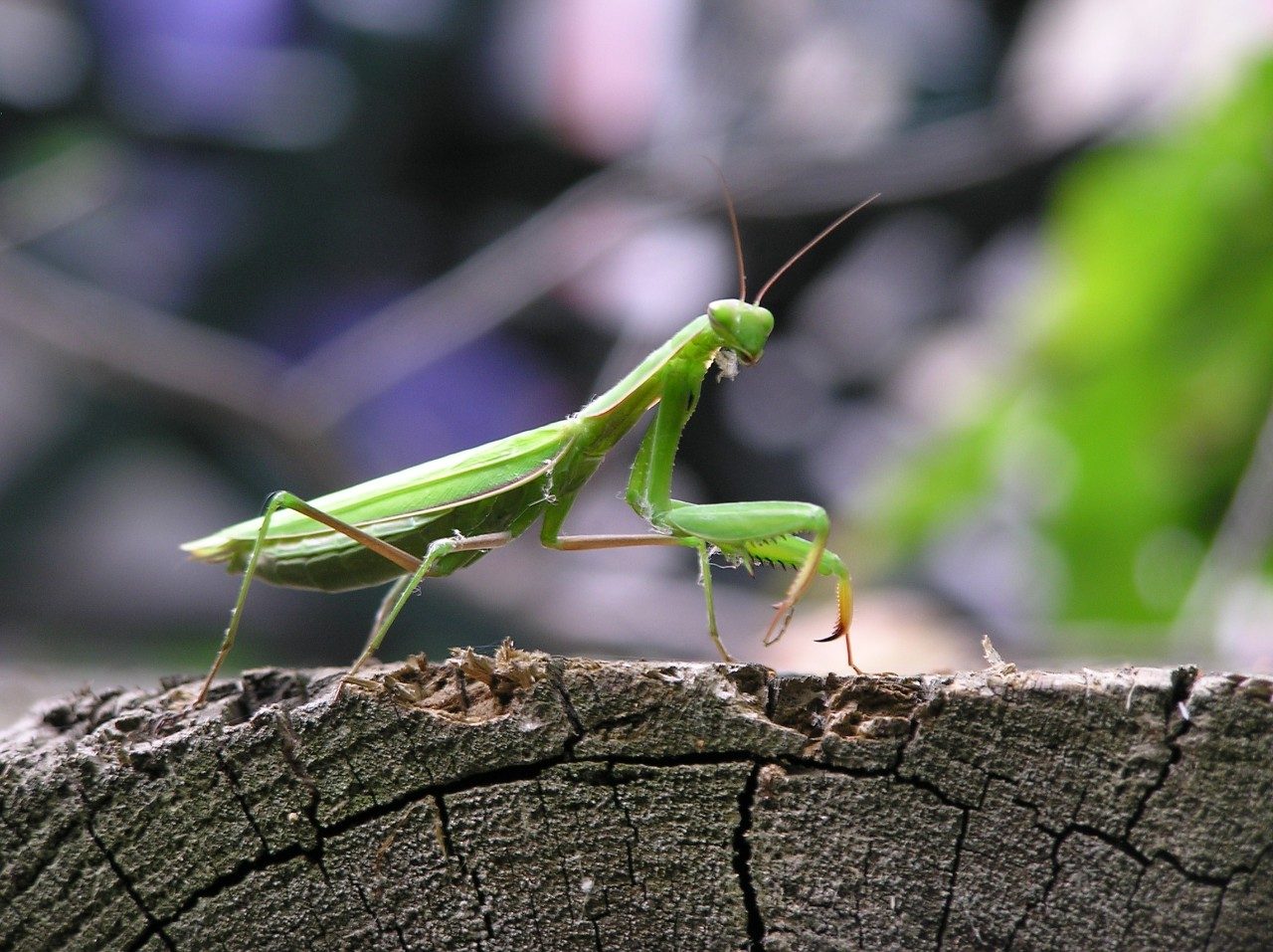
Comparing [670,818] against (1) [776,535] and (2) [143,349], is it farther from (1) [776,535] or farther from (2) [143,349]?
(2) [143,349]

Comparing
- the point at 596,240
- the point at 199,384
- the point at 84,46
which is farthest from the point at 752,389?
the point at 84,46

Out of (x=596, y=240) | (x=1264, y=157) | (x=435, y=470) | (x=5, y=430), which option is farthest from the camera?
(x=5, y=430)

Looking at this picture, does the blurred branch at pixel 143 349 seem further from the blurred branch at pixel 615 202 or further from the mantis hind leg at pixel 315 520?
the mantis hind leg at pixel 315 520

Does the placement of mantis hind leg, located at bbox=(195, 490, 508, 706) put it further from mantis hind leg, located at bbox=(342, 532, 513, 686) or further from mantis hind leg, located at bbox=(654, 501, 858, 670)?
mantis hind leg, located at bbox=(654, 501, 858, 670)

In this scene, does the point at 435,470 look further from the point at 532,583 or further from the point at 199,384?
the point at 532,583

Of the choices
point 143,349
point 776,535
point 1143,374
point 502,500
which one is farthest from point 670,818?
point 1143,374

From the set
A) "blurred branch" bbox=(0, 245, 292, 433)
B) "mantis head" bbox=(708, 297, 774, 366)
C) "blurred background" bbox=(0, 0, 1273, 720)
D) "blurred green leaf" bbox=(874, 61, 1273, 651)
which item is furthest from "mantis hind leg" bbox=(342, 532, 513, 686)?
"blurred green leaf" bbox=(874, 61, 1273, 651)

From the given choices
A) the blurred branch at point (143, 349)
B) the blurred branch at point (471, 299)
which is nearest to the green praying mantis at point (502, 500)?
the blurred branch at point (143, 349)
